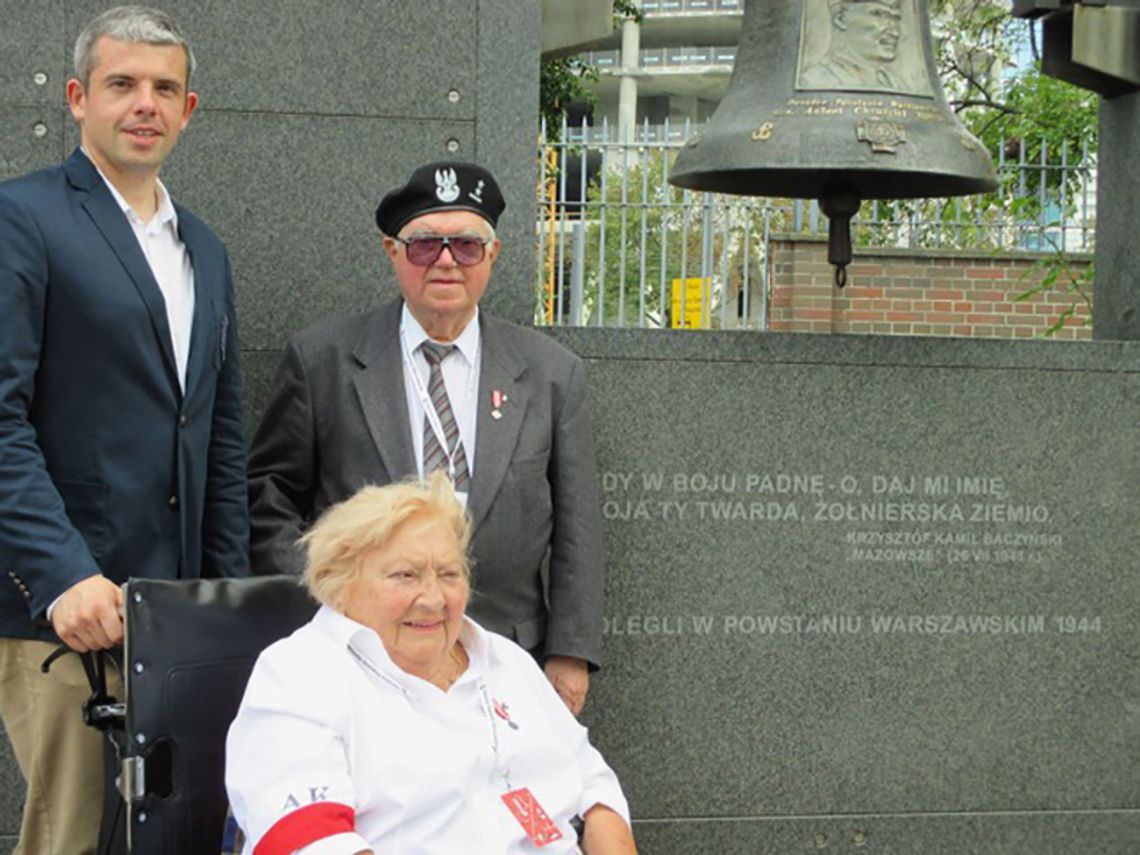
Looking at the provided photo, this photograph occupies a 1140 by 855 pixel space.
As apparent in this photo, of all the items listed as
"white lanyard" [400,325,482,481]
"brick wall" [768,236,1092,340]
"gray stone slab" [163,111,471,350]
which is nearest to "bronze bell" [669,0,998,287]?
"gray stone slab" [163,111,471,350]

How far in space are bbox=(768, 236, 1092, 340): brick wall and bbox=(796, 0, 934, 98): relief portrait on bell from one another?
24.6 feet

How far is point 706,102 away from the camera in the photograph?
4666cm

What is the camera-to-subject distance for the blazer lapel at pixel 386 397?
13.1 ft

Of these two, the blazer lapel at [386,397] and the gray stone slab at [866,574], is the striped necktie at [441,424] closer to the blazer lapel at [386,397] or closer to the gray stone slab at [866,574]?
the blazer lapel at [386,397]

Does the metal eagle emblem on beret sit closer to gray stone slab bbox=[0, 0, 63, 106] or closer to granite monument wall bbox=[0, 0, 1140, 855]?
granite monument wall bbox=[0, 0, 1140, 855]

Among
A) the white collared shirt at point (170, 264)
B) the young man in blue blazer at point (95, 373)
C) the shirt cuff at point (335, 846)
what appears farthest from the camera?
the white collared shirt at point (170, 264)

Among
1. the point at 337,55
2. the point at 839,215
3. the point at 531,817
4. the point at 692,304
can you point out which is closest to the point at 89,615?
the point at 531,817

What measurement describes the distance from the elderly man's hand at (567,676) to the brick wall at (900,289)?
8.58m

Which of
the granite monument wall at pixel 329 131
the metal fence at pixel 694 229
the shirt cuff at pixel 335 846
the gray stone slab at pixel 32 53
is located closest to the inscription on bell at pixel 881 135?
the granite monument wall at pixel 329 131

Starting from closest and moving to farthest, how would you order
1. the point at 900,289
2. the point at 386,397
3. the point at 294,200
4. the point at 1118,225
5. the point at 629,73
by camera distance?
the point at 386,397 < the point at 294,200 < the point at 1118,225 < the point at 900,289 < the point at 629,73

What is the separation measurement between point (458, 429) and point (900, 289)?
904 cm

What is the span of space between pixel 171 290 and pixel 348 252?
3.88 feet

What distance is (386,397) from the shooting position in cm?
403

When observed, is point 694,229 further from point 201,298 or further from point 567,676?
point 201,298
